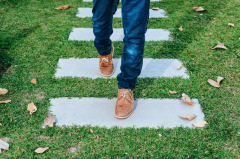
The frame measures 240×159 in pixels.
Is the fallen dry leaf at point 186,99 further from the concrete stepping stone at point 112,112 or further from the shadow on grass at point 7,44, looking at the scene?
the shadow on grass at point 7,44

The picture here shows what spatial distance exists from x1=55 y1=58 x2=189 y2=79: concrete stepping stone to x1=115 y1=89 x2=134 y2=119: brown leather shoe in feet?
1.61

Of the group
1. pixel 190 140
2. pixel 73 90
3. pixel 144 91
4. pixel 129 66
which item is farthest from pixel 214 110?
pixel 73 90

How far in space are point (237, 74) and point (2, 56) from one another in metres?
2.69

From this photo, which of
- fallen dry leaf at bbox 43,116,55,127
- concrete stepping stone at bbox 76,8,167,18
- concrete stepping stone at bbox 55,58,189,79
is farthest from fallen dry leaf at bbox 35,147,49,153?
concrete stepping stone at bbox 76,8,167,18

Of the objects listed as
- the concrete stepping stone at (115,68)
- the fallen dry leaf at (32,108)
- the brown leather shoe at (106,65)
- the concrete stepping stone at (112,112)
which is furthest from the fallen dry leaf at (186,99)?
the fallen dry leaf at (32,108)

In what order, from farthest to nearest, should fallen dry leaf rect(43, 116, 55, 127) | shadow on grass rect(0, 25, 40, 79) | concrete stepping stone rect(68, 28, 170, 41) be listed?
concrete stepping stone rect(68, 28, 170, 41) → shadow on grass rect(0, 25, 40, 79) → fallen dry leaf rect(43, 116, 55, 127)

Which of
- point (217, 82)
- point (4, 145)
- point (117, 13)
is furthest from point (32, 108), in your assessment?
point (117, 13)

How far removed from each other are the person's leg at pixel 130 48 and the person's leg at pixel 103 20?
0.96 ft

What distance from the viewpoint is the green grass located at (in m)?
1.92

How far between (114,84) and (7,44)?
1.61 meters

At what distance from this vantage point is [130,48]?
2029mm

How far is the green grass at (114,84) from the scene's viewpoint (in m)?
1.92

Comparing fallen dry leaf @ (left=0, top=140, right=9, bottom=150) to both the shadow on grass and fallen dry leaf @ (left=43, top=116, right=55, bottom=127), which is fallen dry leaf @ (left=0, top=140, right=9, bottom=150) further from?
the shadow on grass

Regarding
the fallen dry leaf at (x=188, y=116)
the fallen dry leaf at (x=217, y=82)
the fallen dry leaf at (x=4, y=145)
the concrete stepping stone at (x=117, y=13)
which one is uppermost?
the concrete stepping stone at (x=117, y=13)
